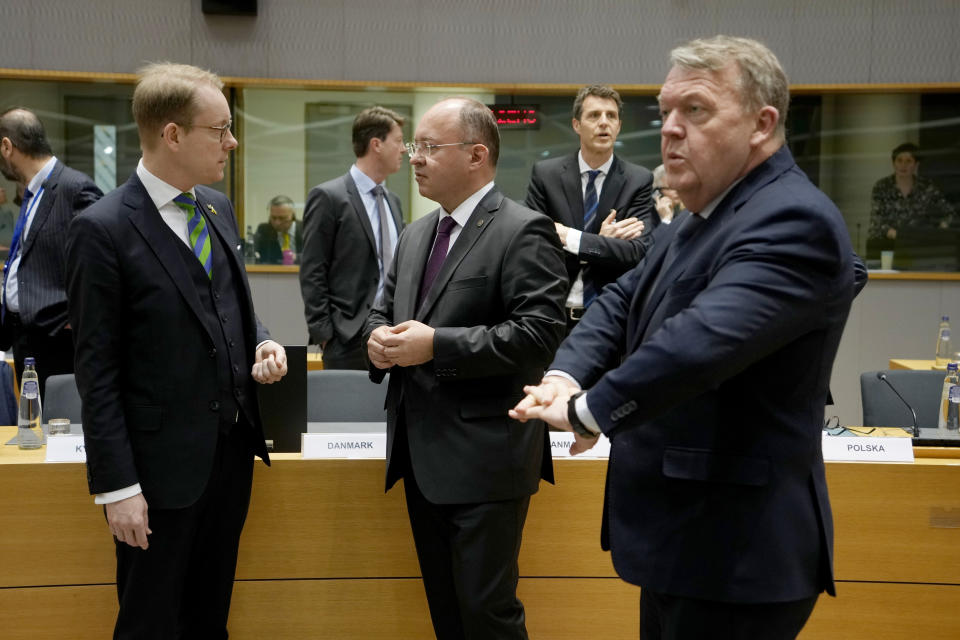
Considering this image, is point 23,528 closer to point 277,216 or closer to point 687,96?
point 687,96

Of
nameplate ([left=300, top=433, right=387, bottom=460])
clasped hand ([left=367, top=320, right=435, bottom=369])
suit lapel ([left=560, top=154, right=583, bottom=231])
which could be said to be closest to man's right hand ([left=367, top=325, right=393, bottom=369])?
clasped hand ([left=367, top=320, right=435, bottom=369])

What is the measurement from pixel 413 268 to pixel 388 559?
922mm

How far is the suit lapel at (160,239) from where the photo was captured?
6.82ft

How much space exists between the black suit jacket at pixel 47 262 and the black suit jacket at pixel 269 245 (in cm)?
258

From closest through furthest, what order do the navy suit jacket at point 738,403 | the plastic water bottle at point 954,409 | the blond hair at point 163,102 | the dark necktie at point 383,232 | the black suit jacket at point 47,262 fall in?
the navy suit jacket at point 738,403 → the blond hair at point 163,102 → the plastic water bottle at point 954,409 → the black suit jacket at point 47,262 → the dark necktie at point 383,232

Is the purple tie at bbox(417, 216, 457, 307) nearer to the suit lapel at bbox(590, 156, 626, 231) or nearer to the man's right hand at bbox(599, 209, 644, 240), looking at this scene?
the man's right hand at bbox(599, 209, 644, 240)

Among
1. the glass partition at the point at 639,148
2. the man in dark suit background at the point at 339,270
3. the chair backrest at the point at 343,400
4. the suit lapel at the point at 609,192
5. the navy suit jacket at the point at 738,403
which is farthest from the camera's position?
the glass partition at the point at 639,148

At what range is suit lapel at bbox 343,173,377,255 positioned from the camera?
442 cm

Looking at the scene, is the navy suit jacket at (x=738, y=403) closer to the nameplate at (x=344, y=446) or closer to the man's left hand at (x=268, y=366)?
the man's left hand at (x=268, y=366)

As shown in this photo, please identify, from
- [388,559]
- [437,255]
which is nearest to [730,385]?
[437,255]

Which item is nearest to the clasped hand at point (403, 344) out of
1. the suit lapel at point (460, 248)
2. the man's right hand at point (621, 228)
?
the suit lapel at point (460, 248)

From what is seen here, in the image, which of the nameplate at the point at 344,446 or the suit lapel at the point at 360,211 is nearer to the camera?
the nameplate at the point at 344,446

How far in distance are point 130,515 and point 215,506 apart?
11.2 inches

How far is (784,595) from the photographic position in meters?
1.53
